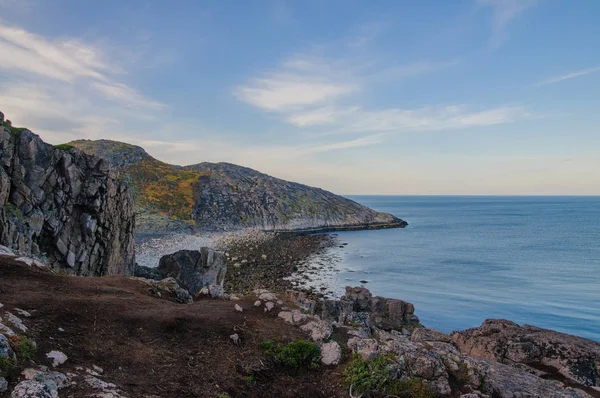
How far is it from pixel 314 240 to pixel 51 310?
86609 millimetres

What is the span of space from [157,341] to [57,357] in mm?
3423

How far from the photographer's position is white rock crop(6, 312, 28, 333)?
10445mm

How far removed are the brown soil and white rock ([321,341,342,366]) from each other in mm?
358

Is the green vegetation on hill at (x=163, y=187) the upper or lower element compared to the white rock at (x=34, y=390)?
upper

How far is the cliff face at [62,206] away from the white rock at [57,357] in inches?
742

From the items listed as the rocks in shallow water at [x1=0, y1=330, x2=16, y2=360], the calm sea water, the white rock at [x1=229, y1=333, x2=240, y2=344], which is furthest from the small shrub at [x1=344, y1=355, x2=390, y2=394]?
the calm sea water

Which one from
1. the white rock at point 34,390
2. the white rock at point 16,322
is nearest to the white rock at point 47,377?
the white rock at point 34,390

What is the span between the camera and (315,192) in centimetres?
15288

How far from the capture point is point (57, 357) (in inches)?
387

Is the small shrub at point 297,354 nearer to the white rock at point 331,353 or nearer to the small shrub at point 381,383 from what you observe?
the white rock at point 331,353

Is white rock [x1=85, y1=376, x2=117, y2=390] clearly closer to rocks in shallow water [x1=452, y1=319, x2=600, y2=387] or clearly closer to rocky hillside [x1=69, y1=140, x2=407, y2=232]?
rocks in shallow water [x1=452, y1=319, x2=600, y2=387]

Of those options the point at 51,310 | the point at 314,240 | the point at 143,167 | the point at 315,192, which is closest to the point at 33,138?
the point at 51,310

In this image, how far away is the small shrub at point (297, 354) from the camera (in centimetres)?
1265

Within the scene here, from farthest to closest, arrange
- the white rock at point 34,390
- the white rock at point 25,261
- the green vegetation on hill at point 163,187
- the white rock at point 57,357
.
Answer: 1. the green vegetation on hill at point 163,187
2. the white rock at point 25,261
3. the white rock at point 57,357
4. the white rock at point 34,390
